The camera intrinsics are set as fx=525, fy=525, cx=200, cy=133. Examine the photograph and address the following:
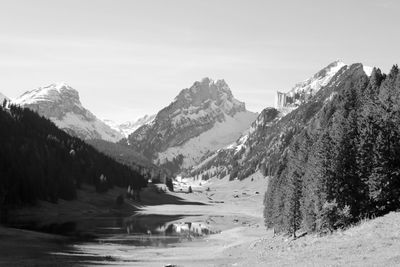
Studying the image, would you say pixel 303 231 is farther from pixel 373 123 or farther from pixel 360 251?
pixel 360 251

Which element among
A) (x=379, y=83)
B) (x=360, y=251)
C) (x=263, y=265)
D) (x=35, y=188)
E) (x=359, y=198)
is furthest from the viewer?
(x=35, y=188)

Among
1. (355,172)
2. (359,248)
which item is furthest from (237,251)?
(359,248)

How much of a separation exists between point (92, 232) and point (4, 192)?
149 feet

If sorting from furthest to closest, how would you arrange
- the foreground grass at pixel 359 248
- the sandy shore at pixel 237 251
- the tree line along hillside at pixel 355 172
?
the tree line along hillside at pixel 355 172
the sandy shore at pixel 237 251
the foreground grass at pixel 359 248

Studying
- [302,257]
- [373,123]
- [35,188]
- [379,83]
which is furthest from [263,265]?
[35,188]

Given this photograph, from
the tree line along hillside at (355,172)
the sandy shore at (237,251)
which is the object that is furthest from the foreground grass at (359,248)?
the tree line along hillside at (355,172)

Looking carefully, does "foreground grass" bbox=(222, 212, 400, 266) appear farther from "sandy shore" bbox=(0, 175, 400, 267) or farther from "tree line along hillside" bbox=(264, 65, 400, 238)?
"tree line along hillside" bbox=(264, 65, 400, 238)

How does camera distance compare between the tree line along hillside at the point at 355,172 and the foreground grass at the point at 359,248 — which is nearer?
the foreground grass at the point at 359,248

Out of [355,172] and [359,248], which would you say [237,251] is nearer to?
[355,172]

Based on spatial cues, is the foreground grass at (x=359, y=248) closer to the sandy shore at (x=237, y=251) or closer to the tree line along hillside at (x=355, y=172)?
the sandy shore at (x=237, y=251)

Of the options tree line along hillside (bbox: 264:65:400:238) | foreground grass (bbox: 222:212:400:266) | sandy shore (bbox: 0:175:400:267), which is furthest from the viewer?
tree line along hillside (bbox: 264:65:400:238)

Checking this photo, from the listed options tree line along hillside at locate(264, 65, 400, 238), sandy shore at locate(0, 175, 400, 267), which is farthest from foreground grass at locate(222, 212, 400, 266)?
tree line along hillside at locate(264, 65, 400, 238)

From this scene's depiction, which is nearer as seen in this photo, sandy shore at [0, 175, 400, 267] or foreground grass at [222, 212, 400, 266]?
foreground grass at [222, 212, 400, 266]

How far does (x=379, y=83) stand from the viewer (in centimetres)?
13612
